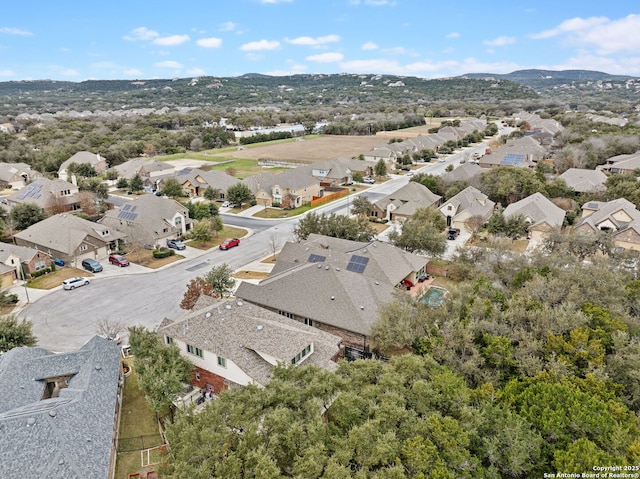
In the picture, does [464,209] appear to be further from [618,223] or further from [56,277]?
[56,277]

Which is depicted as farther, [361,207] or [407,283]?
[361,207]

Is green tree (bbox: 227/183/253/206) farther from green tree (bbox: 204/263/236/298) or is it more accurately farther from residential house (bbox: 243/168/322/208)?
green tree (bbox: 204/263/236/298)

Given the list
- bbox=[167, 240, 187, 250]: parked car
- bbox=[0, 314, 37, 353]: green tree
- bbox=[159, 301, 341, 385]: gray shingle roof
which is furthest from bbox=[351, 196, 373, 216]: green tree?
bbox=[0, 314, 37, 353]: green tree

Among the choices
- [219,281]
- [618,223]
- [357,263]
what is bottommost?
[219,281]

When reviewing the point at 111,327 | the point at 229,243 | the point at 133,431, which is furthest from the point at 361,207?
the point at 133,431

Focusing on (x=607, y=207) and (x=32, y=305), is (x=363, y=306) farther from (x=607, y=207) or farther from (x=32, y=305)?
(x=607, y=207)

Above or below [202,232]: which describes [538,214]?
above

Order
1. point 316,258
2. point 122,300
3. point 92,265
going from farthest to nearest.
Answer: point 92,265 < point 316,258 < point 122,300
